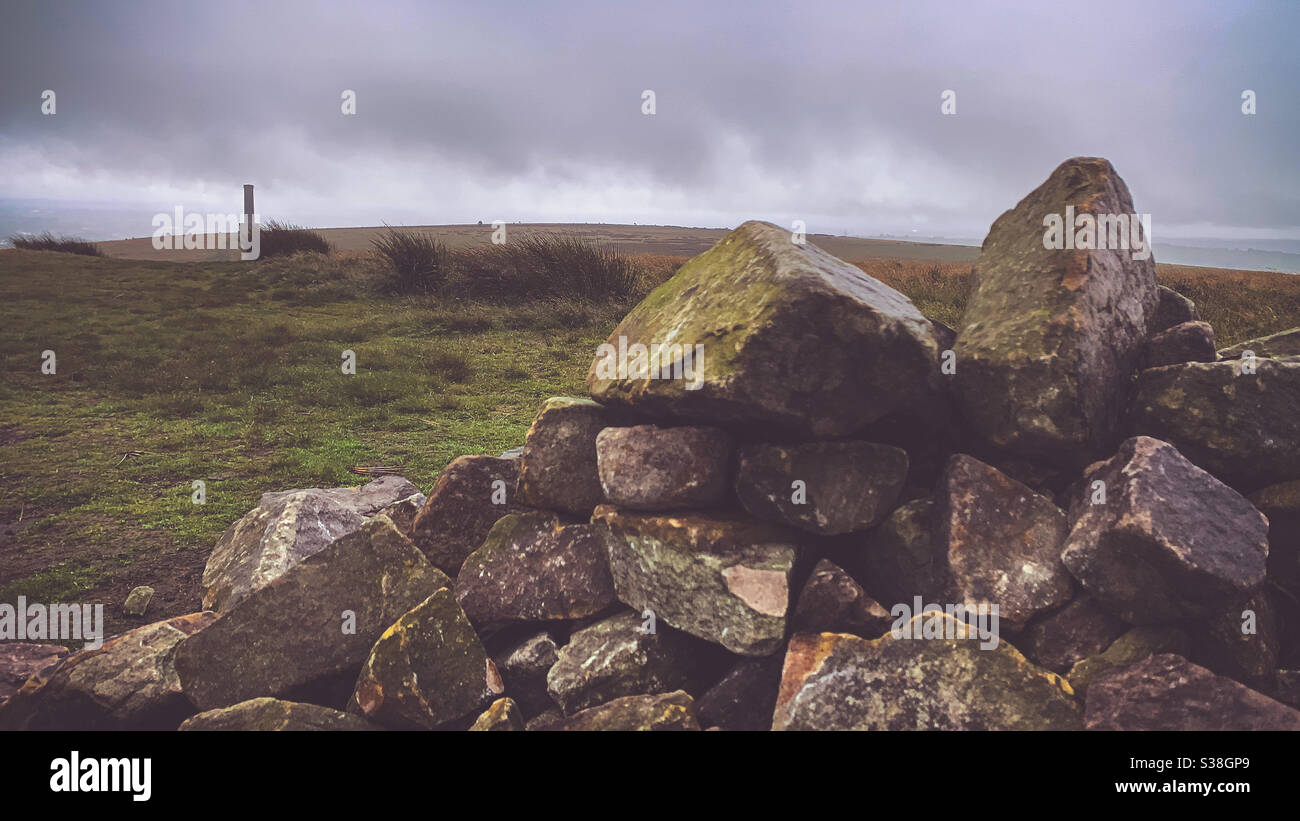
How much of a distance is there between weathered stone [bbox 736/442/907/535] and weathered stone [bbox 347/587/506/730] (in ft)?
5.86

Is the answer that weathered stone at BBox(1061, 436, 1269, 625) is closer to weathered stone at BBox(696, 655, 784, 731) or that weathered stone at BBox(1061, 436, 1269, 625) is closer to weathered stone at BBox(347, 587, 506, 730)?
weathered stone at BBox(696, 655, 784, 731)

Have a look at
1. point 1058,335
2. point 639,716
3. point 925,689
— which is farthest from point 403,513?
point 1058,335

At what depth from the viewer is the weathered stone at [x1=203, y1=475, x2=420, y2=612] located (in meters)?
5.28

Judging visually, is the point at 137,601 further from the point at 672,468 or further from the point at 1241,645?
the point at 1241,645

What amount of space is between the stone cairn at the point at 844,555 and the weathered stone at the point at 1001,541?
1 cm

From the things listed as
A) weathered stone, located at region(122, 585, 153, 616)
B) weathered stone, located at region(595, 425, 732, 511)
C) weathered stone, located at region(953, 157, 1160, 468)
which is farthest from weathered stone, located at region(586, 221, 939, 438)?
weathered stone, located at region(122, 585, 153, 616)

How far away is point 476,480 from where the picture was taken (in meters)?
5.23

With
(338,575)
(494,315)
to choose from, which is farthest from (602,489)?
(494,315)

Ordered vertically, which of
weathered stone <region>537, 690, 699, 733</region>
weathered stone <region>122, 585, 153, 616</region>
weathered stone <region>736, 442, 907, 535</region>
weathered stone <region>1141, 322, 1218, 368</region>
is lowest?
weathered stone <region>122, 585, 153, 616</region>

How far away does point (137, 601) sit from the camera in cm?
579

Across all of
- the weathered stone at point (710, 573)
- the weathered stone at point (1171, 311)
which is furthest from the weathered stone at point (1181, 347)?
the weathered stone at point (710, 573)

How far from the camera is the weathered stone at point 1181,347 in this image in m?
4.62

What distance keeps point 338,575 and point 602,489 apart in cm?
173
